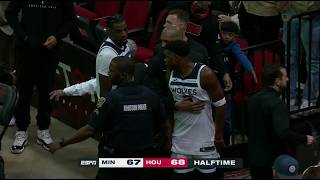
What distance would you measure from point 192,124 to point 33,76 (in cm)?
192

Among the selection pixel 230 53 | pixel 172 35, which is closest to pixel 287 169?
pixel 172 35

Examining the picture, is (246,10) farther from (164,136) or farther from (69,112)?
(164,136)

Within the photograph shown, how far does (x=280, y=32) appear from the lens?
806cm

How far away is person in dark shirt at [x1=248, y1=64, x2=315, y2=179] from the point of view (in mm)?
5465

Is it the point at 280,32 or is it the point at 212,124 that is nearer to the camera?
the point at 212,124

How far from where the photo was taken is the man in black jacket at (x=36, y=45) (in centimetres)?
680

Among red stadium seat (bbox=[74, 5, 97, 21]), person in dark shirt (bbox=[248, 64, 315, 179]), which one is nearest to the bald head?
person in dark shirt (bbox=[248, 64, 315, 179])

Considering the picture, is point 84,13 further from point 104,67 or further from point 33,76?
point 104,67

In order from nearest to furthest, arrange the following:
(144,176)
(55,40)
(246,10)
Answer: (144,176) < (55,40) < (246,10)

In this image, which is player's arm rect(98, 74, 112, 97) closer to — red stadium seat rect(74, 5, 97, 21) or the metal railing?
the metal railing

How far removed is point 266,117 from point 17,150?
8.74ft

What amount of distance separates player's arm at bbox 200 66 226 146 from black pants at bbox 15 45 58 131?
1.89 meters

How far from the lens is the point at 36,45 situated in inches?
269

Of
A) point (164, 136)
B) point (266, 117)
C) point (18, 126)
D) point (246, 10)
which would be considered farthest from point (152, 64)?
point (246, 10)
